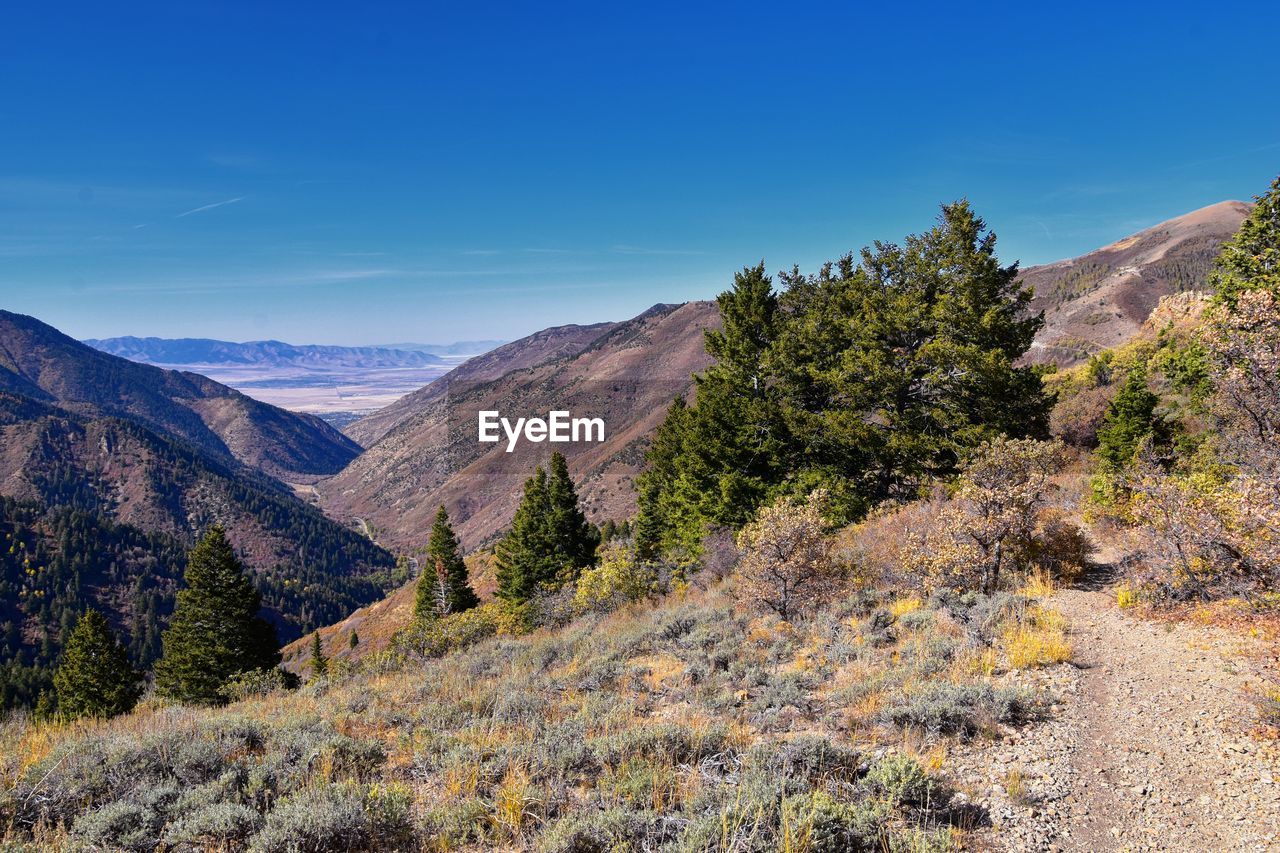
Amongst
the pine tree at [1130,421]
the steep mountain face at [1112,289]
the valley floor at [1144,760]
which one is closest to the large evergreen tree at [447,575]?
the pine tree at [1130,421]

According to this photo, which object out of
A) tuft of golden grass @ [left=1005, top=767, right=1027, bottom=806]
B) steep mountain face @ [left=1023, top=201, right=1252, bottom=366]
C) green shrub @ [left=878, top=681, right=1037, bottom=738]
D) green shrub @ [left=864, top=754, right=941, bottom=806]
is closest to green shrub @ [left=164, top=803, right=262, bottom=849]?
green shrub @ [left=864, top=754, right=941, bottom=806]

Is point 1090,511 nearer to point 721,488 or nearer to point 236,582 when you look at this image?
point 721,488

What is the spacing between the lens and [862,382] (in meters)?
23.3

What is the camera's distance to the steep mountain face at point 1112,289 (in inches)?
4016


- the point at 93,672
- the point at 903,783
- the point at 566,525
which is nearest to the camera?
the point at 903,783

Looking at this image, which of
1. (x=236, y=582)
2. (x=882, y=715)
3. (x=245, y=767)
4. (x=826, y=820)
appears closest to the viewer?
(x=826, y=820)

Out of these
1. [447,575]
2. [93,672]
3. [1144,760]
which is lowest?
[93,672]

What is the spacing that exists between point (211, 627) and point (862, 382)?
1527 inches

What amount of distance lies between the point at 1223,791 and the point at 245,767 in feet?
34.6

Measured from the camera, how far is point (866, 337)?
22875mm

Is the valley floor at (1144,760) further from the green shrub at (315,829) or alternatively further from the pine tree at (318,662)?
the pine tree at (318,662)

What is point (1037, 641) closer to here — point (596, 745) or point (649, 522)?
point (596, 745)

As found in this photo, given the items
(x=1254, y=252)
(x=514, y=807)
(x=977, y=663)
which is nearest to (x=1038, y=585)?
(x=977, y=663)

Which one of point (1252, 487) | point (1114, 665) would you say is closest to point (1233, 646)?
point (1114, 665)
